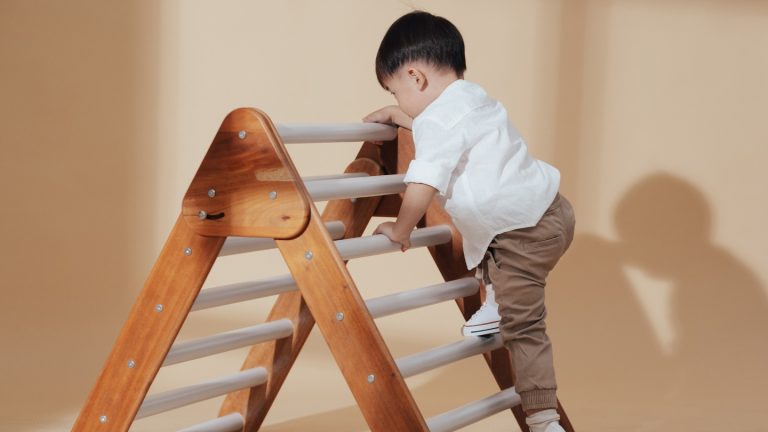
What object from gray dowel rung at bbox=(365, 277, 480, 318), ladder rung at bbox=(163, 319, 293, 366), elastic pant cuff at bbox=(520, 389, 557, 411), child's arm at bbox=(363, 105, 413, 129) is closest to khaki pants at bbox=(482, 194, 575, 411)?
elastic pant cuff at bbox=(520, 389, 557, 411)

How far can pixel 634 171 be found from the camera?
3203 millimetres

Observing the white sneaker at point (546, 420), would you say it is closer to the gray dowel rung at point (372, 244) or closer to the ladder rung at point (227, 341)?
the gray dowel rung at point (372, 244)

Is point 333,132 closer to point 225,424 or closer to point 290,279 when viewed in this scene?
point 290,279

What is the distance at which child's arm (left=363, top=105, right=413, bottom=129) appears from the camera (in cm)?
231

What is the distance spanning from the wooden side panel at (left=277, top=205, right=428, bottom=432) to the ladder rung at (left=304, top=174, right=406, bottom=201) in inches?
5.0

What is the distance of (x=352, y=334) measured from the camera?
181cm

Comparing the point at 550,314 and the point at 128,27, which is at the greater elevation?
the point at 128,27

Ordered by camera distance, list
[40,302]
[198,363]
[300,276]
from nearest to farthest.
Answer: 1. [300,276]
2. [198,363]
3. [40,302]

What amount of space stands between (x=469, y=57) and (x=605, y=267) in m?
0.71

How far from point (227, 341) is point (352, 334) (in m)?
0.43

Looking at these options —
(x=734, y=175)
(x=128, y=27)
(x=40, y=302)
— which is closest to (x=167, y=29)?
(x=128, y=27)

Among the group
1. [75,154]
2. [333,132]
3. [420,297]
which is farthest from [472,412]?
[75,154]

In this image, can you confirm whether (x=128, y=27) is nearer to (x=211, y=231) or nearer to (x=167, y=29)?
(x=167, y=29)

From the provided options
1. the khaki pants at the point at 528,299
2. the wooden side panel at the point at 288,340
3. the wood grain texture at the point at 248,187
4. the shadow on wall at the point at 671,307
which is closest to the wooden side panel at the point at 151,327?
the wood grain texture at the point at 248,187
